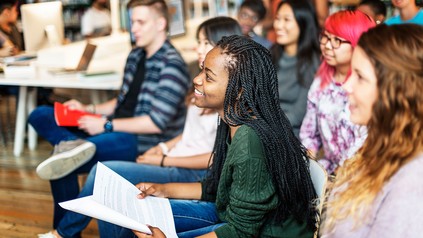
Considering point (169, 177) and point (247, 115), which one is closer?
point (247, 115)

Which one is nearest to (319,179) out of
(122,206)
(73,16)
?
(122,206)

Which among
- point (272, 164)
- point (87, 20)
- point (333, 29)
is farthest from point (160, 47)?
point (87, 20)

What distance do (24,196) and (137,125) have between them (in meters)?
1.02

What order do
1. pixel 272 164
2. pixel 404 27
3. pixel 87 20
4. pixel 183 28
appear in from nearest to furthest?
pixel 404 27
pixel 272 164
pixel 183 28
pixel 87 20

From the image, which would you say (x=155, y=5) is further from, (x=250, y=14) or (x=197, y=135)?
(x=250, y=14)

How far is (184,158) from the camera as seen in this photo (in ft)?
7.52

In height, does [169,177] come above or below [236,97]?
below

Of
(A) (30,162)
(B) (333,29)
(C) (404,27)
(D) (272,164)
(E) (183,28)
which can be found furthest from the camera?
(E) (183,28)

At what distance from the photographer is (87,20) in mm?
6172

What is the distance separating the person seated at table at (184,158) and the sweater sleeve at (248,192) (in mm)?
705

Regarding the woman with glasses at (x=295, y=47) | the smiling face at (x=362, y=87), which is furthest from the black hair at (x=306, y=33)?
the smiling face at (x=362, y=87)

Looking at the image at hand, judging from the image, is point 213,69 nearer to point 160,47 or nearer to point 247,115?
point 247,115

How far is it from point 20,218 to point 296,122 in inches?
58.9

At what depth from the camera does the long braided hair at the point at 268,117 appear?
1517 mm
